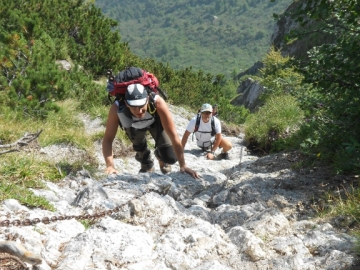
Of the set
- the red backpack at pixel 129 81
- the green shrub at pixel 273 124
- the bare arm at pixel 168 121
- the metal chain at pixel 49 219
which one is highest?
the red backpack at pixel 129 81

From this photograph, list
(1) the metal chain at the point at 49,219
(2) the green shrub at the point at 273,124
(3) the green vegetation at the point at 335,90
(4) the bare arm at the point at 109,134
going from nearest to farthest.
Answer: (1) the metal chain at the point at 49,219
(3) the green vegetation at the point at 335,90
(4) the bare arm at the point at 109,134
(2) the green shrub at the point at 273,124

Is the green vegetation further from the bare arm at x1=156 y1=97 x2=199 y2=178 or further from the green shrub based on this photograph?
the green shrub

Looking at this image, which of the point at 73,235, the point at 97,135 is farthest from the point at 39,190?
the point at 97,135

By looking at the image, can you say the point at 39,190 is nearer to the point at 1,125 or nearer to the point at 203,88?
the point at 1,125

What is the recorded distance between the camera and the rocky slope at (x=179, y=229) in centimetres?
270

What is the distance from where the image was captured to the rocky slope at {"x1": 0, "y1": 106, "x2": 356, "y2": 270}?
2695 mm

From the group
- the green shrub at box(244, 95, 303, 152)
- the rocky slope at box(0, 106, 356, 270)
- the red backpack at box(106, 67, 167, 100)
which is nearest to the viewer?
the rocky slope at box(0, 106, 356, 270)

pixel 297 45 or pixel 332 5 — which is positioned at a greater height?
pixel 332 5

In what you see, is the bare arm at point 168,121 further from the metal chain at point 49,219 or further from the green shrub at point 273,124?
the green shrub at point 273,124

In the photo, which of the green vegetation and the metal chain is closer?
the metal chain

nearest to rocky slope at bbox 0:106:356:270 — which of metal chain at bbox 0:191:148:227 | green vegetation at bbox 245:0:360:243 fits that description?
metal chain at bbox 0:191:148:227

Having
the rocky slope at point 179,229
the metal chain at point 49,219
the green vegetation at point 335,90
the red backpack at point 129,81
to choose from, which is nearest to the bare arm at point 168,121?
the red backpack at point 129,81

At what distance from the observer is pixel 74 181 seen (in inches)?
190

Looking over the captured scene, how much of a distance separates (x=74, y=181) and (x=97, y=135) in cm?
347
